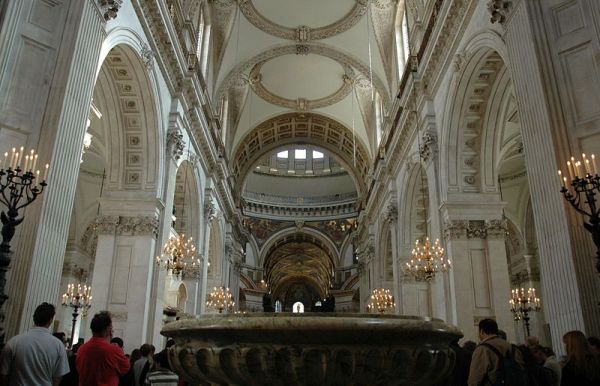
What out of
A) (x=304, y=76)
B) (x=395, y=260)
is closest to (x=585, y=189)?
(x=395, y=260)

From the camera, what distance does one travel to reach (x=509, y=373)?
152 inches

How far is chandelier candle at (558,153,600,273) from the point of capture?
5.66m

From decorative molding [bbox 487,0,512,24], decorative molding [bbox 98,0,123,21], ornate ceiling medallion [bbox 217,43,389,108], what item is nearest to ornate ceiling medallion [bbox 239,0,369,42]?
ornate ceiling medallion [bbox 217,43,389,108]

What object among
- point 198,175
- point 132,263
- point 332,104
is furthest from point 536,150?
point 332,104

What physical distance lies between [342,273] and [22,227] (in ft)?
125

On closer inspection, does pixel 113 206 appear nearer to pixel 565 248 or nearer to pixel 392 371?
pixel 565 248

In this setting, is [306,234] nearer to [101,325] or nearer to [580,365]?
[580,365]

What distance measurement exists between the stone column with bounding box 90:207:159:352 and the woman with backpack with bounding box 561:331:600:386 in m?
10.2

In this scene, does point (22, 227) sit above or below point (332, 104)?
below

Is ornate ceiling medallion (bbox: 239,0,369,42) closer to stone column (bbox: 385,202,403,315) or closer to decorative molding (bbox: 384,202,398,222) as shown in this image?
stone column (bbox: 385,202,403,315)

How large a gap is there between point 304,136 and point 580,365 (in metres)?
26.6

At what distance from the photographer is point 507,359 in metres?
3.96

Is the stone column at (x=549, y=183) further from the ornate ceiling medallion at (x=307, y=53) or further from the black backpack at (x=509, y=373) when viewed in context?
the ornate ceiling medallion at (x=307, y=53)

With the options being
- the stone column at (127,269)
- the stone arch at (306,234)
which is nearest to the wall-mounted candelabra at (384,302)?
the stone column at (127,269)
